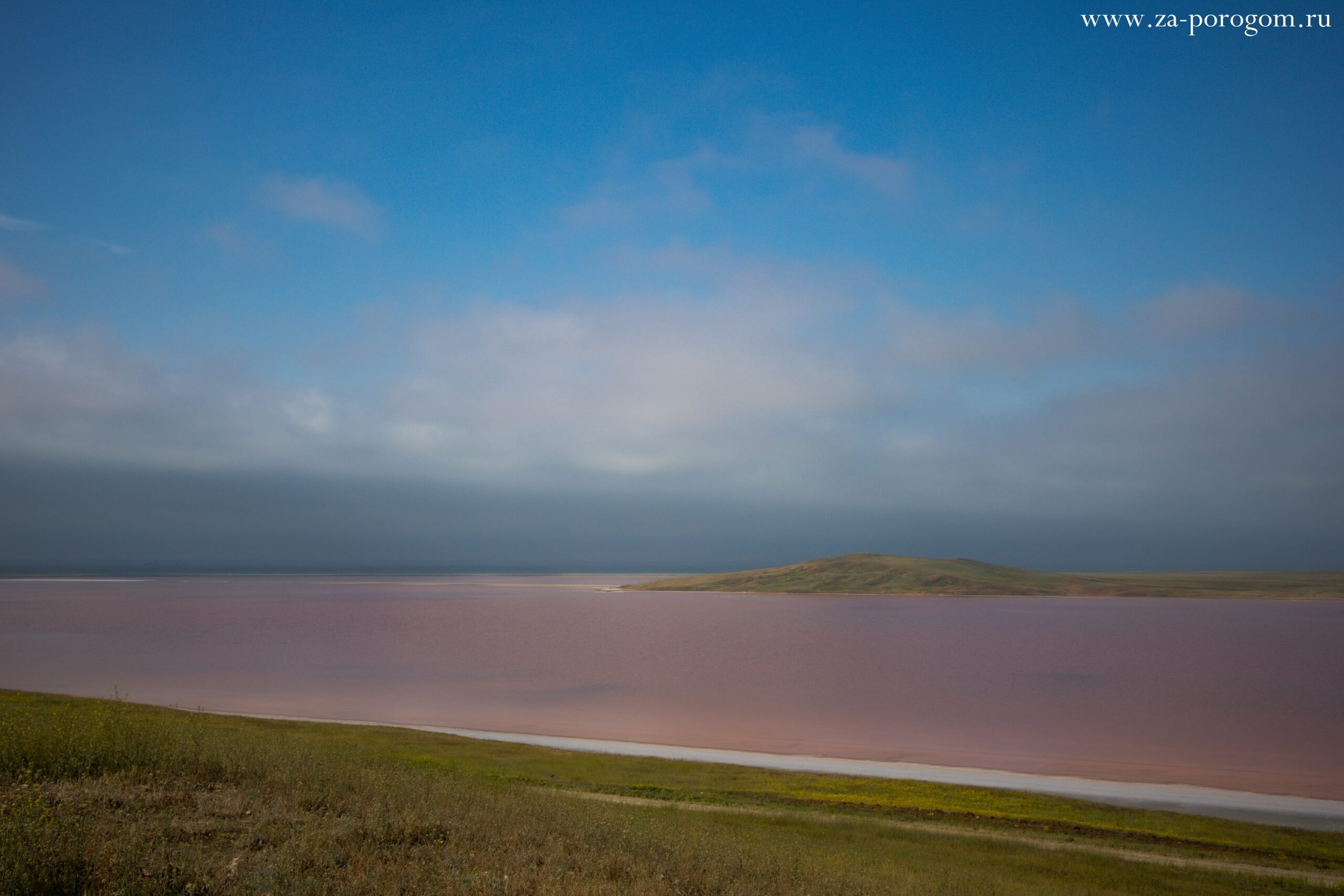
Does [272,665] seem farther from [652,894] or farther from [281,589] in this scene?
[281,589]

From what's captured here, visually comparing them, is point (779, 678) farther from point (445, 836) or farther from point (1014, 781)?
point (445, 836)

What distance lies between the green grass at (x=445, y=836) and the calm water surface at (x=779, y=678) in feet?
27.9

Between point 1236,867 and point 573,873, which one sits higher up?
point 573,873

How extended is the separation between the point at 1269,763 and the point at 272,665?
3964 centimetres

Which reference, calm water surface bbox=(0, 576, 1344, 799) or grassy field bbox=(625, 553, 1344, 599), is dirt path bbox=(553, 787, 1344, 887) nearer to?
calm water surface bbox=(0, 576, 1344, 799)

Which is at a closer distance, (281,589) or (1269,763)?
(1269,763)

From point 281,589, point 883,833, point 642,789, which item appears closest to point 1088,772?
point 883,833

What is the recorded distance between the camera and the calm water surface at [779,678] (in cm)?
2338

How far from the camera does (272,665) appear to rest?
124 feet

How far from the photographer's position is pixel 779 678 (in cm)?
3600

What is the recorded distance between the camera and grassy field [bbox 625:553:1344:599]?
127m

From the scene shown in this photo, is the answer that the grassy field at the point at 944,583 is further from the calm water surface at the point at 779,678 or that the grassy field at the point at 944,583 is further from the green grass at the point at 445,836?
the green grass at the point at 445,836

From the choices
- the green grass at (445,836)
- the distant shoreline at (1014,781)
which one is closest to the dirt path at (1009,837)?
the green grass at (445,836)

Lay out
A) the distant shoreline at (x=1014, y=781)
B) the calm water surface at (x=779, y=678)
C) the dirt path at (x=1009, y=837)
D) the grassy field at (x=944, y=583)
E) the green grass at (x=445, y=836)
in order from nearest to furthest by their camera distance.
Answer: the green grass at (x=445, y=836), the dirt path at (x=1009, y=837), the distant shoreline at (x=1014, y=781), the calm water surface at (x=779, y=678), the grassy field at (x=944, y=583)
